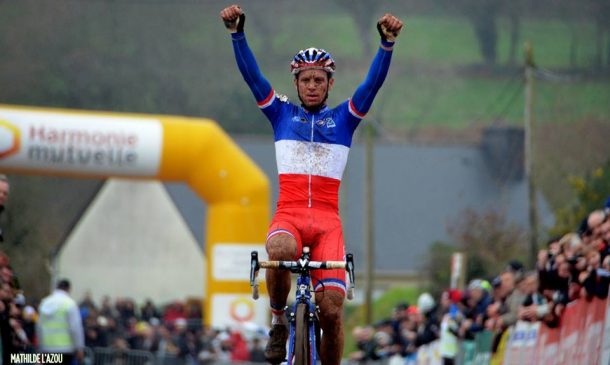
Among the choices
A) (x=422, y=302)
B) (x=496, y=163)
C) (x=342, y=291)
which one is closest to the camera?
(x=342, y=291)

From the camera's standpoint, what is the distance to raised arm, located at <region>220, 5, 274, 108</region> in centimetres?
1034

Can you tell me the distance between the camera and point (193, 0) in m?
74.7

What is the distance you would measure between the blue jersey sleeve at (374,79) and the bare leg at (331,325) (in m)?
1.43

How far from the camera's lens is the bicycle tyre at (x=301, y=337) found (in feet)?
31.3

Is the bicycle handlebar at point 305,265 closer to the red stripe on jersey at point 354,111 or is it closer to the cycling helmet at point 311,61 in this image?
the red stripe on jersey at point 354,111

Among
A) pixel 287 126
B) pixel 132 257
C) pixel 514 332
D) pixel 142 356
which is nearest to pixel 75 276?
pixel 132 257

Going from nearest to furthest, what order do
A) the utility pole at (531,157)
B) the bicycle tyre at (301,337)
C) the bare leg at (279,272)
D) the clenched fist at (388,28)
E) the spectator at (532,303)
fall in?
the bicycle tyre at (301,337)
the bare leg at (279,272)
the clenched fist at (388,28)
the spectator at (532,303)
the utility pole at (531,157)

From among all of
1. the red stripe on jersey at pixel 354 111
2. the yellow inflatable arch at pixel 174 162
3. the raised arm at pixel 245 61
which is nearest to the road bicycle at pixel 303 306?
the red stripe on jersey at pixel 354 111

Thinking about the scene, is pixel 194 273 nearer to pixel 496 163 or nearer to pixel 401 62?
pixel 496 163

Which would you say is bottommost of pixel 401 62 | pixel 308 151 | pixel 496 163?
pixel 308 151

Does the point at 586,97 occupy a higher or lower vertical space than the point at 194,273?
higher

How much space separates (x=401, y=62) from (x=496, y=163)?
13572mm

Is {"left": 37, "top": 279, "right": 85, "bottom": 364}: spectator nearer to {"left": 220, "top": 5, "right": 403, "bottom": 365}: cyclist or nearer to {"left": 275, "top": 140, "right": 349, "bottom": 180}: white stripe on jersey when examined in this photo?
{"left": 220, "top": 5, "right": 403, "bottom": 365}: cyclist

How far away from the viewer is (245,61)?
10.4 metres
